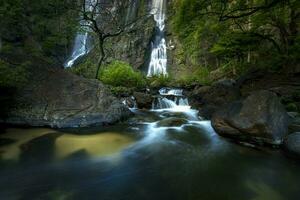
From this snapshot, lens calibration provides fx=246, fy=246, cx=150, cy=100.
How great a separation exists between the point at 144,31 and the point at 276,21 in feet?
72.5

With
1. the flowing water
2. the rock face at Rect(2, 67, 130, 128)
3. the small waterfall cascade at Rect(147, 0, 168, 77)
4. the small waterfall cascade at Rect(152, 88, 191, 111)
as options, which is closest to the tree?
the rock face at Rect(2, 67, 130, 128)

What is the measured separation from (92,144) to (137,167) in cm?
182

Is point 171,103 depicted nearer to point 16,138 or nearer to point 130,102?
point 130,102

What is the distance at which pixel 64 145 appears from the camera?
6.90 meters

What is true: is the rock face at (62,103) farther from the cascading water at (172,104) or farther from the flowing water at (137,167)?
the cascading water at (172,104)

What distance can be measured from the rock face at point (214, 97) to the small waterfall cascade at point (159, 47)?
1467 cm

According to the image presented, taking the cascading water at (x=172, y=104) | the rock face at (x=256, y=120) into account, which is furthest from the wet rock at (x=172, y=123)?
the cascading water at (x=172, y=104)

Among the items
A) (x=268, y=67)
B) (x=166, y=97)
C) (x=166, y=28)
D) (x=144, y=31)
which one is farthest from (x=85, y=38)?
(x=268, y=67)

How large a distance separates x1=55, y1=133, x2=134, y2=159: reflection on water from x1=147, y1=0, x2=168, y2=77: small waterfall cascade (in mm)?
21020

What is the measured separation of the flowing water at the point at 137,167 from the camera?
4.55 metres

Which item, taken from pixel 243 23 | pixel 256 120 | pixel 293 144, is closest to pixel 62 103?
pixel 256 120

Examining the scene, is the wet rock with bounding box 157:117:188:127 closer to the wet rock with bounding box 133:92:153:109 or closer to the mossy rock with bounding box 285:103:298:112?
the wet rock with bounding box 133:92:153:109

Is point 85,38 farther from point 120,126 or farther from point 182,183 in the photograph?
point 182,183

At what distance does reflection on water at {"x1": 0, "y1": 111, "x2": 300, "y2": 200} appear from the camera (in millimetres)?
4539
